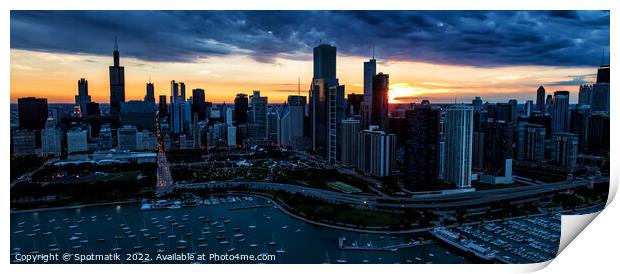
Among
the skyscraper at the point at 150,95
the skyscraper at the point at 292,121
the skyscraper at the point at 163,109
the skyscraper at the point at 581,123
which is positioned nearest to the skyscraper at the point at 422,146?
the skyscraper at the point at 581,123

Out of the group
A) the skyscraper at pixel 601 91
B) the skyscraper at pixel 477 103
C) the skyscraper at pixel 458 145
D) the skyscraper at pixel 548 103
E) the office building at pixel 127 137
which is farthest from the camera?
the office building at pixel 127 137

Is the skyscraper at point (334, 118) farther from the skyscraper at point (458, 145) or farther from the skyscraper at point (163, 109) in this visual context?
the skyscraper at point (163, 109)

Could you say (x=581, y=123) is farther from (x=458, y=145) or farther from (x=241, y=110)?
(x=241, y=110)

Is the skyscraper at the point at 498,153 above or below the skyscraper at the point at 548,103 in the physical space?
below
